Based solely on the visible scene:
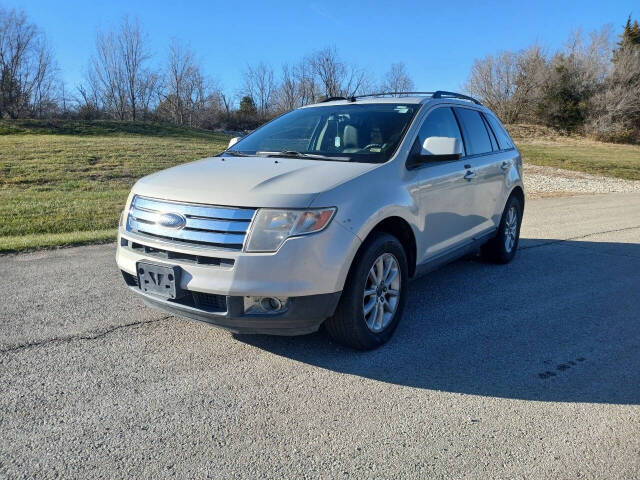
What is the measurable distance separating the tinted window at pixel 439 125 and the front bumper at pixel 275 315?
5.99ft

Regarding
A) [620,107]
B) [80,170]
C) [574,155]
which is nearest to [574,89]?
[620,107]

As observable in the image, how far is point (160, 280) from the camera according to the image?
3473 mm

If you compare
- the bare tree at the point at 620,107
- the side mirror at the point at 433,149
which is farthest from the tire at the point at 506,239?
the bare tree at the point at 620,107

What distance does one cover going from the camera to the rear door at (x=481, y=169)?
17.6 feet

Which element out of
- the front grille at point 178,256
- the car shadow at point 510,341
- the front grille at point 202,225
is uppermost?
the front grille at point 202,225

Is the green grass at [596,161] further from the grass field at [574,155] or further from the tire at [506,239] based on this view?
the tire at [506,239]

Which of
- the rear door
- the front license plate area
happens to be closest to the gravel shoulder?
the rear door

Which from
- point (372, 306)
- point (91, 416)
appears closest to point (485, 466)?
point (372, 306)

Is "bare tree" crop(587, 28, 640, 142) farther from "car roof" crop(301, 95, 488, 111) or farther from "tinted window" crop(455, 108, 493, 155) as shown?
"car roof" crop(301, 95, 488, 111)

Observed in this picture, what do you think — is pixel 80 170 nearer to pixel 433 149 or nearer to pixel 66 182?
pixel 66 182

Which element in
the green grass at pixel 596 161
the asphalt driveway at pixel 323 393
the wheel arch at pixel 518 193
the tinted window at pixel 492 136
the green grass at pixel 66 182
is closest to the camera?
the asphalt driveway at pixel 323 393

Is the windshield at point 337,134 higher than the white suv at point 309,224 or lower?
higher

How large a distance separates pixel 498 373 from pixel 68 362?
9.47ft

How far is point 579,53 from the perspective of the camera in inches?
2005
